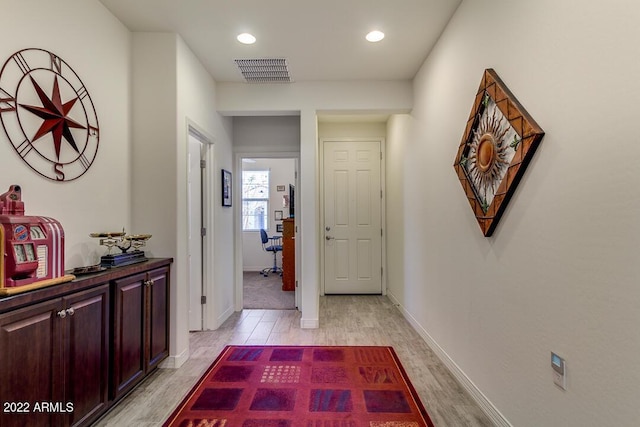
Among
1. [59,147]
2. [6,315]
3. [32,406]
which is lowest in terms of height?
[32,406]

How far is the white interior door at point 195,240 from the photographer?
11.1 feet

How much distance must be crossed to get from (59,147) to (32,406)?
1390 millimetres

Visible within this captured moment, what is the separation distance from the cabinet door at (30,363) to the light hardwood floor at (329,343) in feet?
1.87

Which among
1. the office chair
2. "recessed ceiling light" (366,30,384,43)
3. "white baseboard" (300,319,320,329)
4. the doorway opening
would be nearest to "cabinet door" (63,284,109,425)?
"white baseboard" (300,319,320,329)

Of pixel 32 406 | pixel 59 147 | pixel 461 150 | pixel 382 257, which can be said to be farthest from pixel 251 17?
pixel 382 257

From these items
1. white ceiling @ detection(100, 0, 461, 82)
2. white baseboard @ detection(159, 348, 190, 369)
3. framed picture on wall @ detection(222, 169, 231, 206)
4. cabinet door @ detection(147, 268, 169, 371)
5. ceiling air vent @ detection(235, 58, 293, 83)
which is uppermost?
white ceiling @ detection(100, 0, 461, 82)

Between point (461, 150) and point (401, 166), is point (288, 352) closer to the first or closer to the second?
point (461, 150)

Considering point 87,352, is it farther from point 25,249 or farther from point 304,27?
point 304,27

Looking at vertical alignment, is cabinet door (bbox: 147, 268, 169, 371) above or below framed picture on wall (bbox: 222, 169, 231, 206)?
below

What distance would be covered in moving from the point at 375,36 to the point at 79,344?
2990mm

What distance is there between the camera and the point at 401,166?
409 cm

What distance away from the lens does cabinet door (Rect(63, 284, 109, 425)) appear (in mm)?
1628

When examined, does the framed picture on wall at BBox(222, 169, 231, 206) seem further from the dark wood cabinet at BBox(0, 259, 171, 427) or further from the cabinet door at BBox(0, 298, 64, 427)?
the cabinet door at BBox(0, 298, 64, 427)

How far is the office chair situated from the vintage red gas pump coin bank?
202 inches
